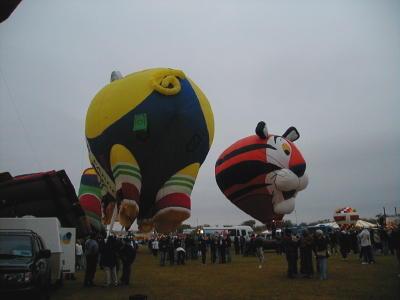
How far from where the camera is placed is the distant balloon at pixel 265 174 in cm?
2033

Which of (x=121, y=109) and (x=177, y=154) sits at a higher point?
(x=121, y=109)

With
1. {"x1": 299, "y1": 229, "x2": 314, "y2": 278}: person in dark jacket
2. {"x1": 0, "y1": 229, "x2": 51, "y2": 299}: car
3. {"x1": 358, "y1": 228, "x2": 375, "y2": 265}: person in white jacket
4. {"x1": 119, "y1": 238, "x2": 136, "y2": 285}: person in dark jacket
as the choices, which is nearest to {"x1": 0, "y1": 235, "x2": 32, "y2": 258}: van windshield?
{"x1": 0, "y1": 229, "x2": 51, "y2": 299}: car

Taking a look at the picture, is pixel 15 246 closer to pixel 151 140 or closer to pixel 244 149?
pixel 151 140

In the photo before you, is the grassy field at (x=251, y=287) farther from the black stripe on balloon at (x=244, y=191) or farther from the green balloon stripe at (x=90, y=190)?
the green balloon stripe at (x=90, y=190)

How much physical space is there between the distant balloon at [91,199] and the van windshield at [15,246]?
562 inches

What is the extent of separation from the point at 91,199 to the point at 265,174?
9.61 m

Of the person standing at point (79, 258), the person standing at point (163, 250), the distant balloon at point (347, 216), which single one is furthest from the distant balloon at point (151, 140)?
the distant balloon at point (347, 216)

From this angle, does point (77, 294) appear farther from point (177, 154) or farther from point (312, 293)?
point (177, 154)

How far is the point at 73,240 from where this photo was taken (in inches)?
420

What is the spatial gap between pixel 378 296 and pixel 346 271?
4.34 meters

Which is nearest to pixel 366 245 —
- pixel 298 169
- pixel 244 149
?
pixel 298 169

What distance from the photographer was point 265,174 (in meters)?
20.4

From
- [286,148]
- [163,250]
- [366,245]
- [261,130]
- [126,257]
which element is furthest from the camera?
[286,148]

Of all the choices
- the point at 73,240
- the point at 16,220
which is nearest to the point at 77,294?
the point at 16,220
